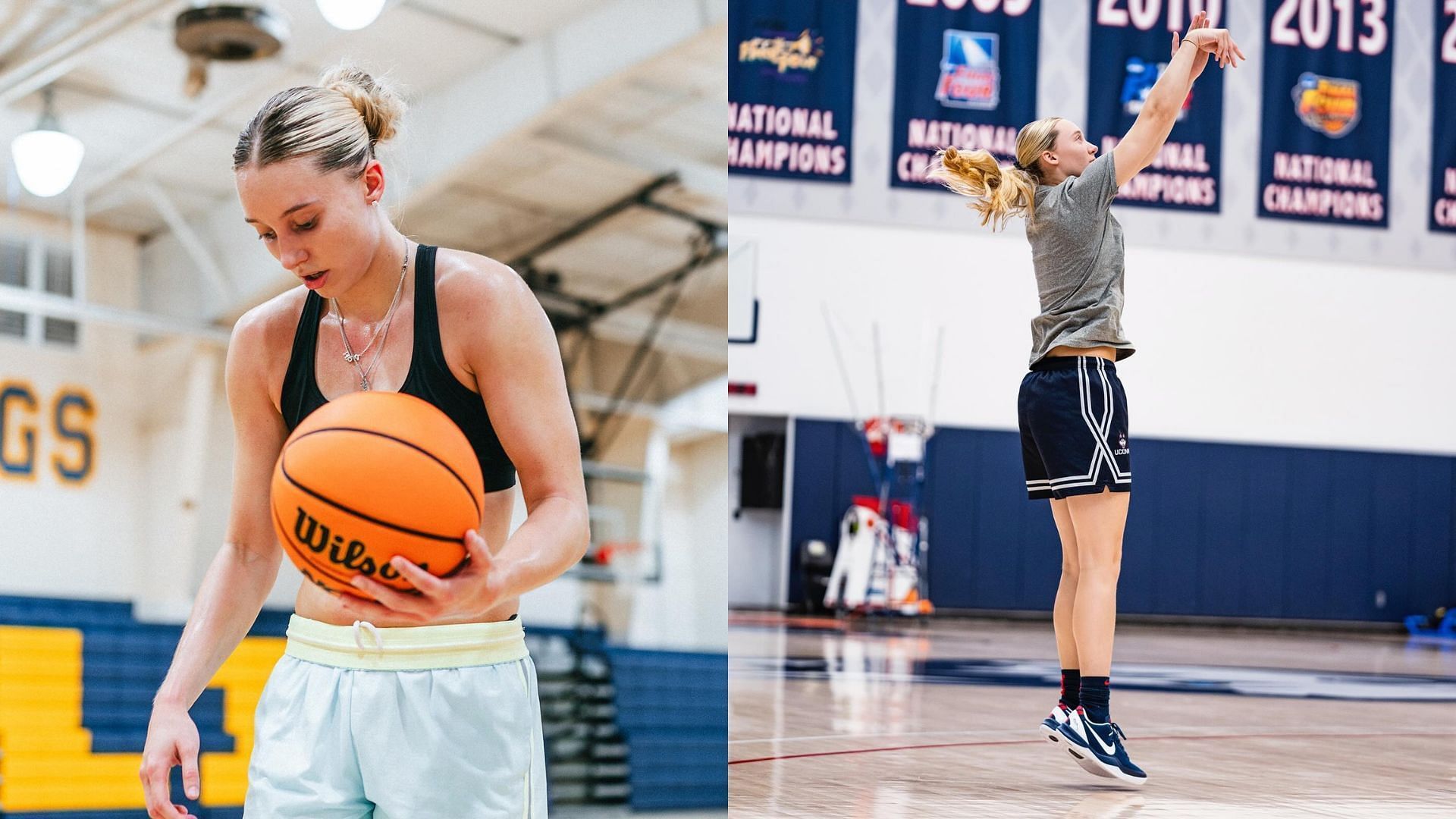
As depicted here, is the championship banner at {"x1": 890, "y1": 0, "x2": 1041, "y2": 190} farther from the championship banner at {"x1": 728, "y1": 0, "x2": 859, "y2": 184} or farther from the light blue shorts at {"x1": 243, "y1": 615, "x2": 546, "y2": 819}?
the light blue shorts at {"x1": 243, "y1": 615, "x2": 546, "y2": 819}

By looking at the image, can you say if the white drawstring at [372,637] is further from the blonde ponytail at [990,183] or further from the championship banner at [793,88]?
the championship banner at [793,88]

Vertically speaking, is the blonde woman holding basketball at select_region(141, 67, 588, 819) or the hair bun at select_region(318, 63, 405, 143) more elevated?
the hair bun at select_region(318, 63, 405, 143)

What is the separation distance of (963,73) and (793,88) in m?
1.23

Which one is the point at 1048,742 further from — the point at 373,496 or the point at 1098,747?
the point at 373,496

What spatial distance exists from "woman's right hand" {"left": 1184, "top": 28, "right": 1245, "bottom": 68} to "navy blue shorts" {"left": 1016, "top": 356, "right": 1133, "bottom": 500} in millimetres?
612

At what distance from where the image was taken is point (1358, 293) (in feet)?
32.3

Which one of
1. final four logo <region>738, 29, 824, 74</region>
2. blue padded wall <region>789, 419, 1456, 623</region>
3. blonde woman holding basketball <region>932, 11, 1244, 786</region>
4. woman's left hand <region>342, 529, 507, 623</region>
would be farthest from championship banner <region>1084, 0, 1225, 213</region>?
woman's left hand <region>342, 529, 507, 623</region>

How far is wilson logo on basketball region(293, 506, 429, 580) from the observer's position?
966 mm

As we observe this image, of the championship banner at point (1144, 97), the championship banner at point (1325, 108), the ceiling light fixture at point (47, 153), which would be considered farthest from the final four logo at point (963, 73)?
the ceiling light fixture at point (47, 153)

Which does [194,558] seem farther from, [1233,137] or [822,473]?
[1233,137]

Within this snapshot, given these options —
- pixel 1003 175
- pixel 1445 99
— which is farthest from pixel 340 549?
pixel 1445 99

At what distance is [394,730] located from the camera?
1.10m

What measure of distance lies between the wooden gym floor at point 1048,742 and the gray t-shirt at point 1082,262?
0.88 metres

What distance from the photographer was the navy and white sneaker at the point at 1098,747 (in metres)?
2.39
